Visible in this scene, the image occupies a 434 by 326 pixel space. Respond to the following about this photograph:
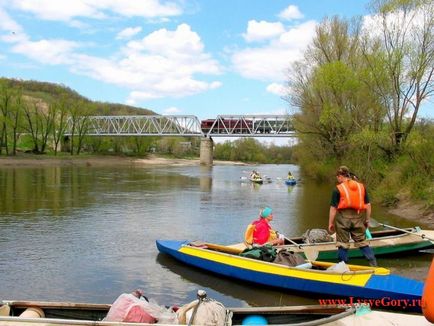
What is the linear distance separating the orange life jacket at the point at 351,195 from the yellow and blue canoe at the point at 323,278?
3.87ft

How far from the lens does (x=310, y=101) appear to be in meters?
35.8

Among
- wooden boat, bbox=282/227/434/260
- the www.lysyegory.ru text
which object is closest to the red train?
wooden boat, bbox=282/227/434/260

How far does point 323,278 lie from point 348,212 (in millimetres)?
1542

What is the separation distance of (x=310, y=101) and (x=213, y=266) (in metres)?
27.5

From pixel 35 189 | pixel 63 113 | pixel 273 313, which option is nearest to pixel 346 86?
pixel 35 189

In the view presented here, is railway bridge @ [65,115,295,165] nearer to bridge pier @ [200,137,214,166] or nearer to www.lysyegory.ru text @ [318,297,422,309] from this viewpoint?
bridge pier @ [200,137,214,166]

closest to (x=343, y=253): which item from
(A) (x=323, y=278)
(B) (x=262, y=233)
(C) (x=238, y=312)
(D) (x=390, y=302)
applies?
(A) (x=323, y=278)

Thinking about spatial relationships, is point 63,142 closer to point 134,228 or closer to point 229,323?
point 134,228

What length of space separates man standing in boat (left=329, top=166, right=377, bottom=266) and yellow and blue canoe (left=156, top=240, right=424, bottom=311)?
2.44ft

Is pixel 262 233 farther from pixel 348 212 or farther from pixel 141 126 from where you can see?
pixel 141 126

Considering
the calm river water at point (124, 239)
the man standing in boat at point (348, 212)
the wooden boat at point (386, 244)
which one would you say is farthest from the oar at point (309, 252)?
the calm river water at point (124, 239)

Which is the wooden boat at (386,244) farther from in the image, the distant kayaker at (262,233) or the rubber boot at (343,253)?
the rubber boot at (343,253)

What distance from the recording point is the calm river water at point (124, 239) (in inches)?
373

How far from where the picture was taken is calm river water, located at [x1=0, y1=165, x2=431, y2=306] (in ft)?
31.1
